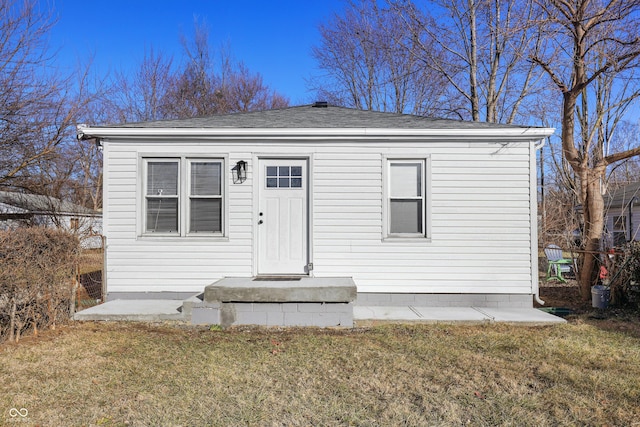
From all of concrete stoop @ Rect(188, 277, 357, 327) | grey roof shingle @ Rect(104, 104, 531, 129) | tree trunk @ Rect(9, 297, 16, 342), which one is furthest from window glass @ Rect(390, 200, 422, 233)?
tree trunk @ Rect(9, 297, 16, 342)

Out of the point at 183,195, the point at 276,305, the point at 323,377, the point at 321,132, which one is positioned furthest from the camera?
the point at 183,195

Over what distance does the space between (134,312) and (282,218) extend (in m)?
2.53

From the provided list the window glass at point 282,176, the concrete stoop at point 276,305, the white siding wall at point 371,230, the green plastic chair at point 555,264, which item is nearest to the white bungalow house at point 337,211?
the white siding wall at point 371,230

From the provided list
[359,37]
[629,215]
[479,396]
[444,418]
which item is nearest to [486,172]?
[479,396]

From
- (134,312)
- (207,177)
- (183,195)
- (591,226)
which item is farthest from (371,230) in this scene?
(591,226)

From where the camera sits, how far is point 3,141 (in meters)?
10.4

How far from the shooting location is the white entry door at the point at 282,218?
6.75m

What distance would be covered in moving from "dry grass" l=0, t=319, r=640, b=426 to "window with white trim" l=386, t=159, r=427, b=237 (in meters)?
1.86

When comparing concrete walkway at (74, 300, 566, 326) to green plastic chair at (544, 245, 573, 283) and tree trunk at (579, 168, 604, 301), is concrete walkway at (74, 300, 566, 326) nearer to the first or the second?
tree trunk at (579, 168, 604, 301)

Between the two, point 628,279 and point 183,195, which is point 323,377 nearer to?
point 183,195

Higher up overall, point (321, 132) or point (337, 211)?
point (321, 132)

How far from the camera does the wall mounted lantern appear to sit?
665 centimetres

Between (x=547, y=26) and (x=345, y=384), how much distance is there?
297 inches

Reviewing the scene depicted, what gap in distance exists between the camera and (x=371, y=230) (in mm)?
6664
